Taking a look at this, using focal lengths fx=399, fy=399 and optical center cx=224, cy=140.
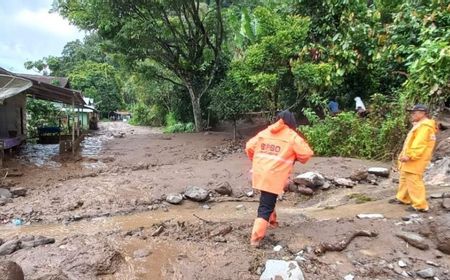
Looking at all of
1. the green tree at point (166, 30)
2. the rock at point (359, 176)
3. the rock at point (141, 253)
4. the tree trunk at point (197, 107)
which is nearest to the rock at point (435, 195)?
the rock at point (359, 176)

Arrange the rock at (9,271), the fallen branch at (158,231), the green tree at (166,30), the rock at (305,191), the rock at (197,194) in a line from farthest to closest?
the green tree at (166,30) → the rock at (305,191) → the rock at (197,194) → the fallen branch at (158,231) → the rock at (9,271)

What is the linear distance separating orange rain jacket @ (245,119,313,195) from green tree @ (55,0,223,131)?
13461mm

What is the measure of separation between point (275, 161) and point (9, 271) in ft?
10.7

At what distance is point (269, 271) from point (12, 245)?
353cm

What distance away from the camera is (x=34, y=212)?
7746 mm

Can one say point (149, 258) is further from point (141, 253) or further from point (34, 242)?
point (34, 242)

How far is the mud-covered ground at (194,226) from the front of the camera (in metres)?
→ 4.79

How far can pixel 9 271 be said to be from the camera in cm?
391

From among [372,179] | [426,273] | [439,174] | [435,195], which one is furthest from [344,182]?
[426,273]

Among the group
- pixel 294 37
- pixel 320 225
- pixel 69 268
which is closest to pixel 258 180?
pixel 320 225

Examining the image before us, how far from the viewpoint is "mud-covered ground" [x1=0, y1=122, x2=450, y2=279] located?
4.79m

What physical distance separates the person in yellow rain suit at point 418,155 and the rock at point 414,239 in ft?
3.47

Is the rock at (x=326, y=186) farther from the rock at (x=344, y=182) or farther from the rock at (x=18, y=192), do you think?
the rock at (x=18, y=192)

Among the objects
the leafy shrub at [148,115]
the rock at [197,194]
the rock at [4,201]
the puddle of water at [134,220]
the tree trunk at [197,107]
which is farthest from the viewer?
the leafy shrub at [148,115]
